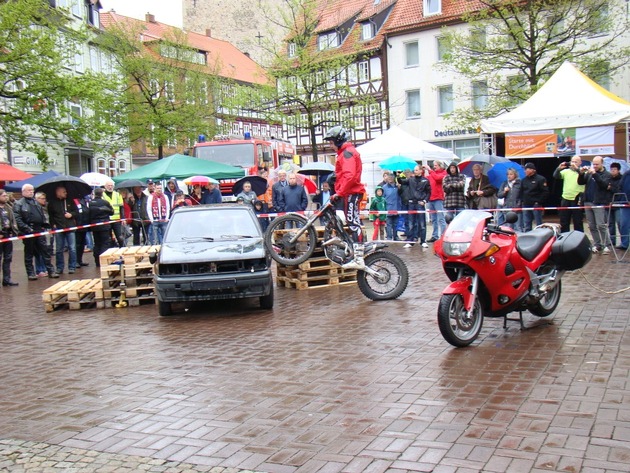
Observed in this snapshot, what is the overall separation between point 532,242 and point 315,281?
198 inches

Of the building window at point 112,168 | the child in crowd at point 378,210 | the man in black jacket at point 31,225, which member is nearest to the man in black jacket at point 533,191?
the child in crowd at point 378,210

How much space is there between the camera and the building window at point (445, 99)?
4475 centimetres

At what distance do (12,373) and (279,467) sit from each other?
12.5ft

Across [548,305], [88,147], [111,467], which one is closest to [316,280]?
[548,305]

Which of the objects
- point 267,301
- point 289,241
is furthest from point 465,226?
point 289,241

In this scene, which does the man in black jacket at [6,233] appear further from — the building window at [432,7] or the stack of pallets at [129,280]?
the building window at [432,7]

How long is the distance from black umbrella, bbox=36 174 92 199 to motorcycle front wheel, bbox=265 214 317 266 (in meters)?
7.20

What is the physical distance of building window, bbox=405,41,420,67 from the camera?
152 feet

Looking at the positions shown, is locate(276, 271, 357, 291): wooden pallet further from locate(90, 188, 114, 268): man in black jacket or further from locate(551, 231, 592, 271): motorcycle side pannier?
locate(90, 188, 114, 268): man in black jacket

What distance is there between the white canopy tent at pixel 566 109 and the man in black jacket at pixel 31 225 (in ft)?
35.3

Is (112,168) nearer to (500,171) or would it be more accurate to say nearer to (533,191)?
(500,171)

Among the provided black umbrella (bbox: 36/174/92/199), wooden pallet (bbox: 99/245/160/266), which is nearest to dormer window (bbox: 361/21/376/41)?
black umbrella (bbox: 36/174/92/199)

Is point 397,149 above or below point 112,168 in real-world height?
below

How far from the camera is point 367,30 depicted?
49.0 m
